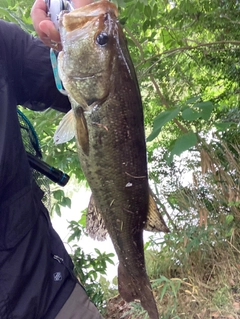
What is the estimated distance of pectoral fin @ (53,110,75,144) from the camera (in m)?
1.31

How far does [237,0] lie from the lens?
3840mm

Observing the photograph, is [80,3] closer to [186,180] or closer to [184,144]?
[184,144]

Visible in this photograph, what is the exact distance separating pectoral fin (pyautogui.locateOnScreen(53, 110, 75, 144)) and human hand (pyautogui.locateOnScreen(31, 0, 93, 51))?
26 cm

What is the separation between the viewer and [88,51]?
1.27 m

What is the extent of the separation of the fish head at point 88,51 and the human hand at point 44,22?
0.03 meters

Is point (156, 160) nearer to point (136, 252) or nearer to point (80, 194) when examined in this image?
point (80, 194)

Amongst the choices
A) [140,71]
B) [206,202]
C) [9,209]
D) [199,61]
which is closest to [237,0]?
[199,61]

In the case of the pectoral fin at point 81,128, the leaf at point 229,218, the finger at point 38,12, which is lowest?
the leaf at point 229,218

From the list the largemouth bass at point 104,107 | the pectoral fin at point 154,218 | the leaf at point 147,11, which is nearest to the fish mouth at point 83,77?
the largemouth bass at point 104,107

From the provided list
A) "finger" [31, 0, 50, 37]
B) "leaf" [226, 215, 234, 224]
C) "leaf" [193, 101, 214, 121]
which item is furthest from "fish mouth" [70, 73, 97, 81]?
"leaf" [226, 215, 234, 224]

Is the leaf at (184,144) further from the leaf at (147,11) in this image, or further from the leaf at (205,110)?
the leaf at (147,11)

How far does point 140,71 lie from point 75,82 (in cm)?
220

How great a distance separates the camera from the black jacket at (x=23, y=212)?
138 centimetres

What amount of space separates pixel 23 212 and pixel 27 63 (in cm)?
60
